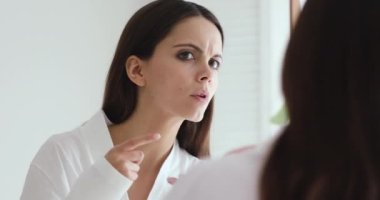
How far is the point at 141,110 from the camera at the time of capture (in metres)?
1.23

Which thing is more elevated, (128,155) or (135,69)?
(135,69)

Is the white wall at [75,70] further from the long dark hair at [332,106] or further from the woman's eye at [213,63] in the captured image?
the long dark hair at [332,106]

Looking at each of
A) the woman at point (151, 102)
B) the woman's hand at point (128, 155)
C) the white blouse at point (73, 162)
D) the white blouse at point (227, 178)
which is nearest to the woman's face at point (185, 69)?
the woman at point (151, 102)

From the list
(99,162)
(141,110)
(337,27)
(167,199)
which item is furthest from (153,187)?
(337,27)

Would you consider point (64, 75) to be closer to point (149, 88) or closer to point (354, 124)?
point (149, 88)

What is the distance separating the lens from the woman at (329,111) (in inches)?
18.4

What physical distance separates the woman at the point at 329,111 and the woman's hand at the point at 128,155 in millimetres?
421

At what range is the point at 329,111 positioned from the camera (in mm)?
477

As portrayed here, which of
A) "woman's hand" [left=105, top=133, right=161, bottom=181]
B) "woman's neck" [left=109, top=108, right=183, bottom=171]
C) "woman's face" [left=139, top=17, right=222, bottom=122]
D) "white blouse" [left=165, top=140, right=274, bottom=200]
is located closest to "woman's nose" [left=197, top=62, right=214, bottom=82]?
"woman's face" [left=139, top=17, right=222, bottom=122]

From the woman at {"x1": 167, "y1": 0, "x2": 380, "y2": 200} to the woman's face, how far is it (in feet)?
2.12

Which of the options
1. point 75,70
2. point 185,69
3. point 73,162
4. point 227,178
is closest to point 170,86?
point 185,69

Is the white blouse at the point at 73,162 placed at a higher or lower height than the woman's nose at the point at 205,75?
lower

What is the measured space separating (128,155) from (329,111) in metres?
0.48

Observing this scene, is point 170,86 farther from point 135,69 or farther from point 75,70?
point 75,70
